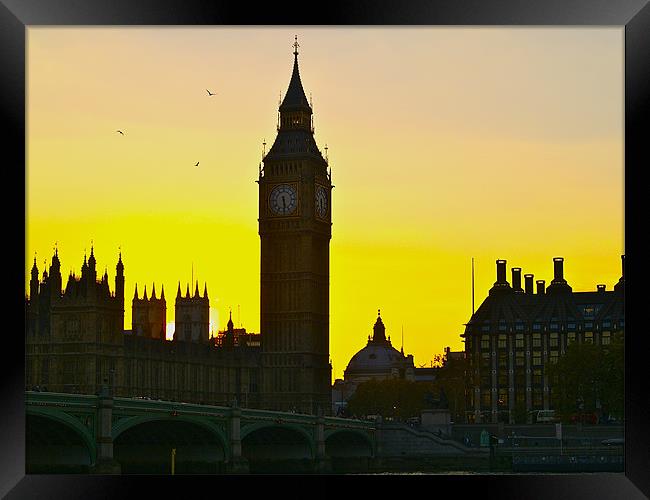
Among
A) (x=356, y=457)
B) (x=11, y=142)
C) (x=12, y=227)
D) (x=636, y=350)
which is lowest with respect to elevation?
(x=356, y=457)

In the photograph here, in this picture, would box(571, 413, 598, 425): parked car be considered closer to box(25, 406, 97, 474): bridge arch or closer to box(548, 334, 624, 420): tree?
box(548, 334, 624, 420): tree

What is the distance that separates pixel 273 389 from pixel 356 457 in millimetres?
19314

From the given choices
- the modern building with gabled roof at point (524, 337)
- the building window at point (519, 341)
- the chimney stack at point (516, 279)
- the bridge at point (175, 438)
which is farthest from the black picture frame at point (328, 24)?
the chimney stack at point (516, 279)

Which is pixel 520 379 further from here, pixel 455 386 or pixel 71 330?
pixel 71 330

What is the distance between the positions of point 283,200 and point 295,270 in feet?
11.6

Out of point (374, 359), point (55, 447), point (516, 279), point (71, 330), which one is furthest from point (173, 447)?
point (374, 359)

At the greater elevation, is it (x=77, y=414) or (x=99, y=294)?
(x=99, y=294)

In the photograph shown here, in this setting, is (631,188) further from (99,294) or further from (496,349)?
(496,349)

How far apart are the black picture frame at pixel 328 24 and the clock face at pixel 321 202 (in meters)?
63.2

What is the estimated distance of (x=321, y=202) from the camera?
6831cm

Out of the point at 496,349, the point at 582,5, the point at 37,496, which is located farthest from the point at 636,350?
the point at 496,349

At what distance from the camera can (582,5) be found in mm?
4258

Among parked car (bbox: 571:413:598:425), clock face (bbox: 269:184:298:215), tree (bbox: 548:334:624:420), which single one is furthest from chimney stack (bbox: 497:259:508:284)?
parked car (bbox: 571:413:598:425)

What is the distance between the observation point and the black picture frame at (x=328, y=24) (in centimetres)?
420
